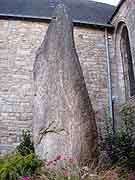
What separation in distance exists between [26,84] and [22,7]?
3454mm

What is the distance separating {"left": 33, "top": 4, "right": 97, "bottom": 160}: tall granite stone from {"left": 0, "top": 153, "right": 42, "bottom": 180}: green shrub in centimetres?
17

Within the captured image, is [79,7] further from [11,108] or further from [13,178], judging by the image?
[13,178]

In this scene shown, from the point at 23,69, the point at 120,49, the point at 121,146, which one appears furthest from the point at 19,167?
the point at 120,49

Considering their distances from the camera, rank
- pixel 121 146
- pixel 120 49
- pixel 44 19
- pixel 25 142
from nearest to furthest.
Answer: pixel 121 146 < pixel 25 142 < pixel 44 19 < pixel 120 49

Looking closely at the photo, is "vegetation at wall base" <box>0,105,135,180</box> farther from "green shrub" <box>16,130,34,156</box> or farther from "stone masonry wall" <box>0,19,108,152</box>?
"stone masonry wall" <box>0,19,108,152</box>

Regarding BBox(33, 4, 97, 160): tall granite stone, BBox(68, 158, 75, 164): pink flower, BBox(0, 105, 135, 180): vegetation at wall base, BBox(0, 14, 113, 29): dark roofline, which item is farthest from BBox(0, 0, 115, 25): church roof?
BBox(68, 158, 75, 164): pink flower

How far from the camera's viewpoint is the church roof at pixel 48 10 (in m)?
10.3

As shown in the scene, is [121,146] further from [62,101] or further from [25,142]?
[62,101]

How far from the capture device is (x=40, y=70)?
497 cm

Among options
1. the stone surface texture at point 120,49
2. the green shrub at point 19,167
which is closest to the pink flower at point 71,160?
the green shrub at point 19,167

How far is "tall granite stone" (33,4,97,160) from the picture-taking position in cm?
425

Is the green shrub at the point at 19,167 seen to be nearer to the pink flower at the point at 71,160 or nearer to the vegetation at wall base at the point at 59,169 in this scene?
the vegetation at wall base at the point at 59,169

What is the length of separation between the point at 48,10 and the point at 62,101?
7636mm

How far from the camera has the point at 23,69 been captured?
9461 mm
